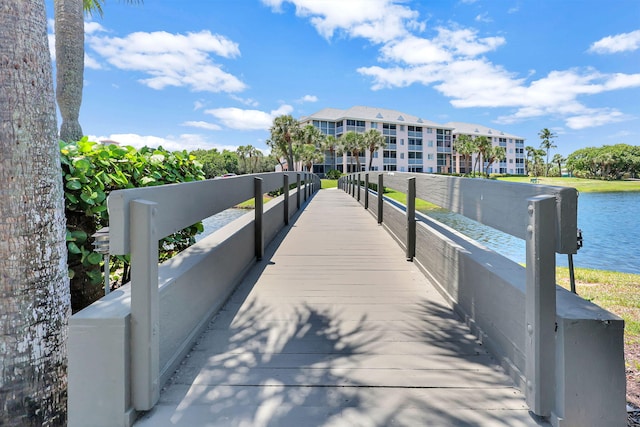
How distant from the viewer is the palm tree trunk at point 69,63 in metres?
4.97

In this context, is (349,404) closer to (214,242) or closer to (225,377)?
(225,377)

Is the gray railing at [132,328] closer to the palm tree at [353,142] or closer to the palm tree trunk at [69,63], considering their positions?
the palm tree trunk at [69,63]

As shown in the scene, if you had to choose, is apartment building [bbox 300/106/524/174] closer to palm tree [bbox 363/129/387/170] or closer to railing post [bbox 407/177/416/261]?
palm tree [bbox 363/129/387/170]

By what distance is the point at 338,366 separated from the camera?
2.31 metres

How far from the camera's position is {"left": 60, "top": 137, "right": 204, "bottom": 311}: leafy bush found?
300 centimetres

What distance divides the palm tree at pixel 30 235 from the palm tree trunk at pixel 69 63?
10.4 feet

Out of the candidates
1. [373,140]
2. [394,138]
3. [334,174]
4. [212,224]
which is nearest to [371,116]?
[394,138]

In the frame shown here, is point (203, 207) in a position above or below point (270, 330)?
above

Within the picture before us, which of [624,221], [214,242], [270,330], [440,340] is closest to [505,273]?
[440,340]

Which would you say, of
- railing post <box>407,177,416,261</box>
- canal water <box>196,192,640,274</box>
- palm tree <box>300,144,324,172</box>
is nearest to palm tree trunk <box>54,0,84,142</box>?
canal water <box>196,192,640,274</box>

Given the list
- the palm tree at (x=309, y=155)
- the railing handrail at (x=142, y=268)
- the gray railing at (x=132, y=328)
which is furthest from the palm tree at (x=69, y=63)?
the palm tree at (x=309, y=155)

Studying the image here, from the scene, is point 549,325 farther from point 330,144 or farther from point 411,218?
point 330,144

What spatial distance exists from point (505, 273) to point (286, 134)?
51.9 metres

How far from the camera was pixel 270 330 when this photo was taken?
2842 mm
